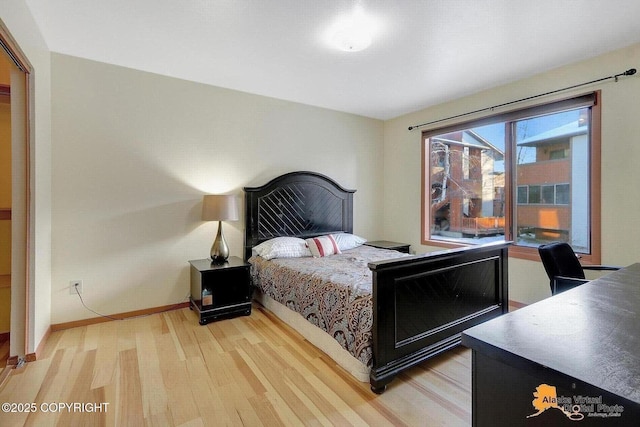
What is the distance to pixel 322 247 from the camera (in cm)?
346

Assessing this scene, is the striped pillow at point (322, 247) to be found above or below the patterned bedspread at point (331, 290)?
above

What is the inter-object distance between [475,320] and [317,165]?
266cm

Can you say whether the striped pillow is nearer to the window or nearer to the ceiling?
the window

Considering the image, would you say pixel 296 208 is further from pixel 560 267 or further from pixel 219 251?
pixel 560 267

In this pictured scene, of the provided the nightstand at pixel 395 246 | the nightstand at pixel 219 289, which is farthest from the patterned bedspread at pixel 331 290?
the nightstand at pixel 395 246

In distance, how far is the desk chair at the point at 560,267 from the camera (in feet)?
7.25

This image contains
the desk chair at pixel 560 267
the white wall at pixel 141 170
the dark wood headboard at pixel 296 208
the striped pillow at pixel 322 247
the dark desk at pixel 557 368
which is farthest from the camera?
the dark wood headboard at pixel 296 208

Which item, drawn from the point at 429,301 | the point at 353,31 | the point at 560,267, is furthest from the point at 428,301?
the point at 353,31

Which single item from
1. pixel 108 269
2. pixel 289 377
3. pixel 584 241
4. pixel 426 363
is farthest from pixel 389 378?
pixel 108 269

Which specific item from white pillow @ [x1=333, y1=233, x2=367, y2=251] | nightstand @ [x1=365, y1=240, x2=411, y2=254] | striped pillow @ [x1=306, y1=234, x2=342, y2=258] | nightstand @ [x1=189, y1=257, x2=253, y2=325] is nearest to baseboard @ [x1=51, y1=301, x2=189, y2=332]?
nightstand @ [x1=189, y1=257, x2=253, y2=325]

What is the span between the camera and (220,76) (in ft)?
10.3

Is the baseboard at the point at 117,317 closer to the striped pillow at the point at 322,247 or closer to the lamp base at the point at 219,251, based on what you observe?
the lamp base at the point at 219,251

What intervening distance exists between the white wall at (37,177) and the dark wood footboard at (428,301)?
2442 millimetres

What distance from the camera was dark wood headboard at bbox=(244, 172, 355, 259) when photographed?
11.7 feet
